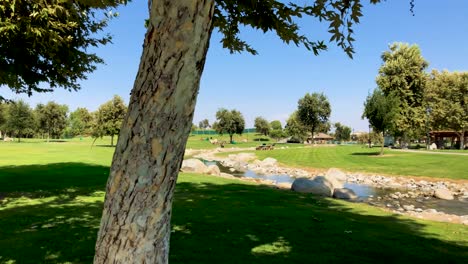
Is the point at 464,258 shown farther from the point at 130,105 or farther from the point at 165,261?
the point at 130,105

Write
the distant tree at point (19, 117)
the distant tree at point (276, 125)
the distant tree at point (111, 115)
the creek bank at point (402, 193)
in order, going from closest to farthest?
the creek bank at point (402, 193) → the distant tree at point (111, 115) → the distant tree at point (19, 117) → the distant tree at point (276, 125)

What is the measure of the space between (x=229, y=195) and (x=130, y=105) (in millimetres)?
11322

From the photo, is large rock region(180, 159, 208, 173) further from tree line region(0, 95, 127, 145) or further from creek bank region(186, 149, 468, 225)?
tree line region(0, 95, 127, 145)

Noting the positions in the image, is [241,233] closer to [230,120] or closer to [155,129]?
[155,129]

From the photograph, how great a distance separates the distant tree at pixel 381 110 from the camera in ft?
132

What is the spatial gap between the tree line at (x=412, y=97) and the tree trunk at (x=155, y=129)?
4114 cm

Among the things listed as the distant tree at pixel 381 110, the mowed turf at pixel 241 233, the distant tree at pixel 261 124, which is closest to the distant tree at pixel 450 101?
the distant tree at pixel 381 110

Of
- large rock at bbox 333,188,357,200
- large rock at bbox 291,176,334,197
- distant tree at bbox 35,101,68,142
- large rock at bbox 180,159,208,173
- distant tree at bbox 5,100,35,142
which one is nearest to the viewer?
large rock at bbox 291,176,334,197

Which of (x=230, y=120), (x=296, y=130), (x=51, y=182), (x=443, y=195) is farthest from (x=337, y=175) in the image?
(x=296, y=130)

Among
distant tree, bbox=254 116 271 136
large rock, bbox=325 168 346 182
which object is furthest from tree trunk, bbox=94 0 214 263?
distant tree, bbox=254 116 271 136

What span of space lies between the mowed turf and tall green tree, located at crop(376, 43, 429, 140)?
131ft

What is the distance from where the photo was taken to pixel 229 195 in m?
13.7

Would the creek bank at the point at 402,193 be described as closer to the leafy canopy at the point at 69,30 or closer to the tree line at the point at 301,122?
the leafy canopy at the point at 69,30

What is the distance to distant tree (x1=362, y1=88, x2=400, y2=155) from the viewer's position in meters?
40.1
